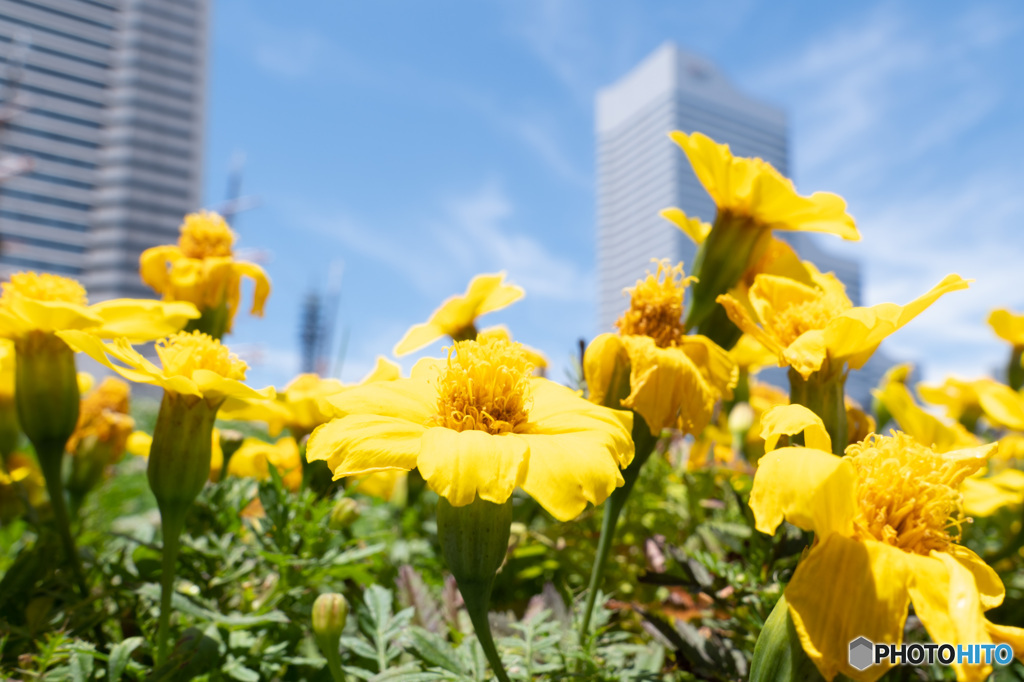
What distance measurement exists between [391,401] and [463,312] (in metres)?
0.36

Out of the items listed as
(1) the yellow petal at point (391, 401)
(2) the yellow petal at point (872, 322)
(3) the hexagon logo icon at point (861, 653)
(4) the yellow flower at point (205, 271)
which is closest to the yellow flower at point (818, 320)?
(2) the yellow petal at point (872, 322)

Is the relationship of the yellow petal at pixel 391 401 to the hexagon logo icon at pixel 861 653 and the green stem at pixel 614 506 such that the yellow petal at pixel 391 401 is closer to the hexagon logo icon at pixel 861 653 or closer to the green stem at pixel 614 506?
the green stem at pixel 614 506

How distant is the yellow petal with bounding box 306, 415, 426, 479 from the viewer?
539 millimetres

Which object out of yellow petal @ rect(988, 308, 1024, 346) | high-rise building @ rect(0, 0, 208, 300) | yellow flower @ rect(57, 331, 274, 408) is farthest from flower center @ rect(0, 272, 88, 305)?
high-rise building @ rect(0, 0, 208, 300)

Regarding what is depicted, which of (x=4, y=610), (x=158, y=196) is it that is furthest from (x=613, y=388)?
(x=158, y=196)

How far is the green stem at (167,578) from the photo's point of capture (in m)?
0.67

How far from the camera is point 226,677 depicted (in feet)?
2.42

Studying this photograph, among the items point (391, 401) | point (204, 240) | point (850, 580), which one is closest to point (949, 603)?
point (850, 580)

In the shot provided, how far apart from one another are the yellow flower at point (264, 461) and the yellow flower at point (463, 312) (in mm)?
308

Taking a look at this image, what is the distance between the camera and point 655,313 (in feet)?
2.61

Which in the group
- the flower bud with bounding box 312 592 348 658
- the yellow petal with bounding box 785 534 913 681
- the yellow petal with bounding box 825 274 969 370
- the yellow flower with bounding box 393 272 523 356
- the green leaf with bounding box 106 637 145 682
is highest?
the yellow flower with bounding box 393 272 523 356

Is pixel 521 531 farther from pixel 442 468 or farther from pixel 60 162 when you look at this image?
pixel 60 162

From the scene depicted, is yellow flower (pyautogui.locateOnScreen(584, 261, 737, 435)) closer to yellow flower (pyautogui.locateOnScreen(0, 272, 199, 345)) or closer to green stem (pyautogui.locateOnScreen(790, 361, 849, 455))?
green stem (pyautogui.locateOnScreen(790, 361, 849, 455))

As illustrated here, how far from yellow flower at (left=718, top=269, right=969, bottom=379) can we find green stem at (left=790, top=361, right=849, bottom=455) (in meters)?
0.01
